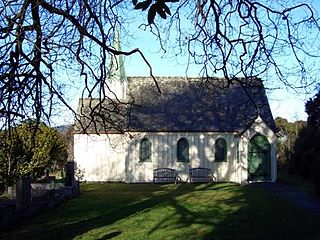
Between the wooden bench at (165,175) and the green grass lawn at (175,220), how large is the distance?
1249 cm

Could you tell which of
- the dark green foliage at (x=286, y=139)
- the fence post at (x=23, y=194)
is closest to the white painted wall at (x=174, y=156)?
the dark green foliage at (x=286, y=139)

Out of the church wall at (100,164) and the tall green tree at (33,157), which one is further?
the church wall at (100,164)

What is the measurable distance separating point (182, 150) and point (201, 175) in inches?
82.6

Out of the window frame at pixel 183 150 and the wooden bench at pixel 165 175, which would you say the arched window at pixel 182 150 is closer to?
the window frame at pixel 183 150

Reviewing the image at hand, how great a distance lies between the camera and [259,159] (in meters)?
34.4

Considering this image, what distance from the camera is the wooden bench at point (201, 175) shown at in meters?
35.2

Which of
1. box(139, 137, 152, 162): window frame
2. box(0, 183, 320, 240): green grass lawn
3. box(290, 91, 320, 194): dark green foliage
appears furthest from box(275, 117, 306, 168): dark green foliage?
box(0, 183, 320, 240): green grass lawn

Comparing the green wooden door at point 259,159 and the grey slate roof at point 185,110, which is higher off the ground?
the grey slate roof at point 185,110

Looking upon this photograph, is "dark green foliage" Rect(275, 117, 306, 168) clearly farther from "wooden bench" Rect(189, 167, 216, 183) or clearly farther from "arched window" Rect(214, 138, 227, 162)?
"wooden bench" Rect(189, 167, 216, 183)

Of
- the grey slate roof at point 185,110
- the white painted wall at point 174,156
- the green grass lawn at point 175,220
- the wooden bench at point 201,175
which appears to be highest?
the grey slate roof at point 185,110

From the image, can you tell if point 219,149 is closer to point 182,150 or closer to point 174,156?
point 182,150

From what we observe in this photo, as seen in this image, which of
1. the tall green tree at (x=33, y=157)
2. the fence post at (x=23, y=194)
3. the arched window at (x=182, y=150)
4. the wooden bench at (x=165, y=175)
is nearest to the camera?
the fence post at (x=23, y=194)

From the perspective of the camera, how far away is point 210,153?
1411 inches

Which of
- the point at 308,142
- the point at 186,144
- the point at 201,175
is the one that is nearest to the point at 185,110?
the point at 186,144
